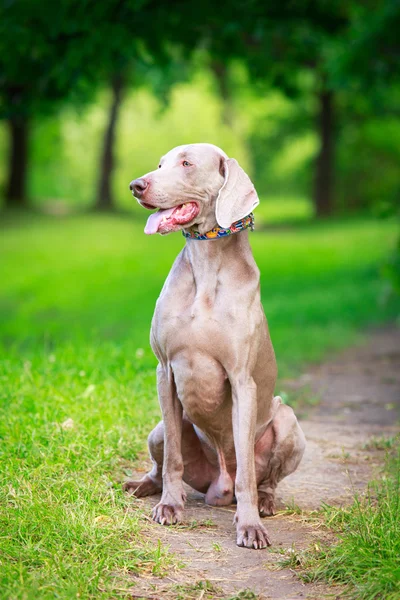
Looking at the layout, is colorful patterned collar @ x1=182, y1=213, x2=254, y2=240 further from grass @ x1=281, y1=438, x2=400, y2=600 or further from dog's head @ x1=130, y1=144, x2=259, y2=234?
grass @ x1=281, y1=438, x2=400, y2=600

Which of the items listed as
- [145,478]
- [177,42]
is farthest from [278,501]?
[177,42]

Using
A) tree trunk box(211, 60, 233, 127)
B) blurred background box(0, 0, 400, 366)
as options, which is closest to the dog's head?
blurred background box(0, 0, 400, 366)

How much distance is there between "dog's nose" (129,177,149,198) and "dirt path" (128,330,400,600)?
151 cm

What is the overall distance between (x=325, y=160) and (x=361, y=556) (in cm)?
2376

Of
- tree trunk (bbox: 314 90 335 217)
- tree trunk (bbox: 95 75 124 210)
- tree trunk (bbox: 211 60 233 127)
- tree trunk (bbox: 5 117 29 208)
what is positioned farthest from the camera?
tree trunk (bbox: 211 60 233 127)

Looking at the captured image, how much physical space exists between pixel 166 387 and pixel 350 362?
15.9ft

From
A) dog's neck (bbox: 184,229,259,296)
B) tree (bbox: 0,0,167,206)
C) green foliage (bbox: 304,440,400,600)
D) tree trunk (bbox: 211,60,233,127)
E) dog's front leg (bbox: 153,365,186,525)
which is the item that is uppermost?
tree trunk (bbox: 211,60,233,127)

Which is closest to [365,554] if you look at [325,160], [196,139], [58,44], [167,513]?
[167,513]

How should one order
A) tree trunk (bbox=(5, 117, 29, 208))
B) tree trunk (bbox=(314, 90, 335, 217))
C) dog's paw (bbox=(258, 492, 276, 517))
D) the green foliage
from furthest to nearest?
1. tree trunk (bbox=(314, 90, 335, 217))
2. tree trunk (bbox=(5, 117, 29, 208))
3. dog's paw (bbox=(258, 492, 276, 517))
4. the green foliage

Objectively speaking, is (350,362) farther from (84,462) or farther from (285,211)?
(285,211)

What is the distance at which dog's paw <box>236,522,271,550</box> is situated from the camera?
3617mm

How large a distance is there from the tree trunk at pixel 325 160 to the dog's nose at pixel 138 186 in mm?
23126

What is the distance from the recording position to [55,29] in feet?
24.1

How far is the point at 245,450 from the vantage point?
→ 3.78 meters
